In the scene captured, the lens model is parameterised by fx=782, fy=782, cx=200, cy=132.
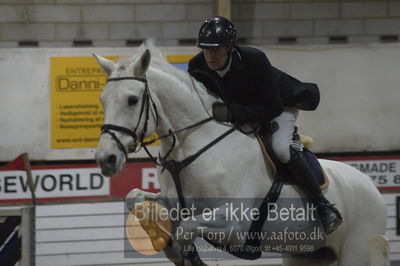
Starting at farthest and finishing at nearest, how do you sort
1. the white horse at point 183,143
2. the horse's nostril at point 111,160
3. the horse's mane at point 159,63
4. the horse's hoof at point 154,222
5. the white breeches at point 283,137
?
1. the white breeches at point 283,137
2. the horse's mane at point 159,63
3. the horse's hoof at point 154,222
4. the white horse at point 183,143
5. the horse's nostril at point 111,160

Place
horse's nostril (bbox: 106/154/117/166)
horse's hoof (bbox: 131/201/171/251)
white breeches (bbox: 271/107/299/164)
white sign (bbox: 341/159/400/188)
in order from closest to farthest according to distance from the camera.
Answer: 1. horse's nostril (bbox: 106/154/117/166)
2. horse's hoof (bbox: 131/201/171/251)
3. white breeches (bbox: 271/107/299/164)
4. white sign (bbox: 341/159/400/188)

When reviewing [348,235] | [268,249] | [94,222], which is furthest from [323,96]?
[268,249]

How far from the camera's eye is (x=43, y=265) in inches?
301

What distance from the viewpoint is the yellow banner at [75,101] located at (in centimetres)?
771

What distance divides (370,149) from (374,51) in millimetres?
1039

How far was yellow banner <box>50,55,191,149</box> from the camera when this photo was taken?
25.3ft

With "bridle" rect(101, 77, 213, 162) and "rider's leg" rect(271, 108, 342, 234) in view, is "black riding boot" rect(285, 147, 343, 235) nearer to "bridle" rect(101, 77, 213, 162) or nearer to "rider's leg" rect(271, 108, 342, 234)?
"rider's leg" rect(271, 108, 342, 234)

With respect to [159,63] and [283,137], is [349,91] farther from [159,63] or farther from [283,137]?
[159,63]

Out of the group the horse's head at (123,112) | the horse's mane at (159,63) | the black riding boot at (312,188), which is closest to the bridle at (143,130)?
the horse's head at (123,112)

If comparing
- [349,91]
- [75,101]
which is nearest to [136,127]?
[75,101]

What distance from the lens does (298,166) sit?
4730 millimetres

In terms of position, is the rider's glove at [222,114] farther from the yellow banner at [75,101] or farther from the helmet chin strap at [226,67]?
the yellow banner at [75,101]

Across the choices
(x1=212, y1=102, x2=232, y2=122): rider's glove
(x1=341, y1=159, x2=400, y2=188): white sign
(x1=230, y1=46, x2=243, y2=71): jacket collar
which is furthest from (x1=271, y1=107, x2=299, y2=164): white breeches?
(x1=341, y1=159, x2=400, y2=188): white sign

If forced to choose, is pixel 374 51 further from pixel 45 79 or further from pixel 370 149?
pixel 45 79
